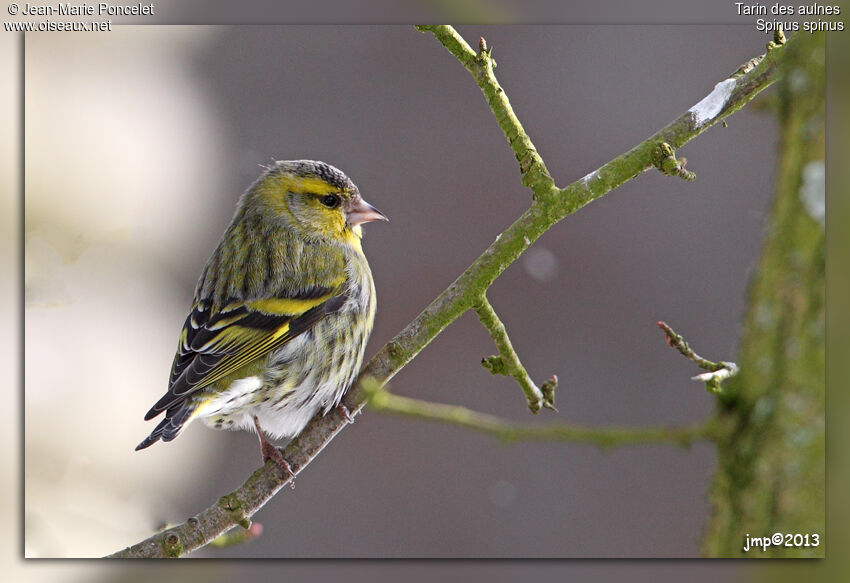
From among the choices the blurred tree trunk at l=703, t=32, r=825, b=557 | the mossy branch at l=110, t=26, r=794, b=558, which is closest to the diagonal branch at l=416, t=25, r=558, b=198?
the mossy branch at l=110, t=26, r=794, b=558

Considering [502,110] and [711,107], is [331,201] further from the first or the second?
[711,107]

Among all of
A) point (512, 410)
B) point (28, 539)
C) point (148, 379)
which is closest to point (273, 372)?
point (148, 379)

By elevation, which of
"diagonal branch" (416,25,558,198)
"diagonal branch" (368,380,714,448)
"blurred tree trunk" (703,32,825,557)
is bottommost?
"diagonal branch" (368,380,714,448)

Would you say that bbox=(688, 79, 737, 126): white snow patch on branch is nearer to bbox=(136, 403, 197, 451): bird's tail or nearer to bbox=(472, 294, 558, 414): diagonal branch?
bbox=(472, 294, 558, 414): diagonal branch

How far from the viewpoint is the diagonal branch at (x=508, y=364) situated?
1.94 meters

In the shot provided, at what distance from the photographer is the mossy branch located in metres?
1.95

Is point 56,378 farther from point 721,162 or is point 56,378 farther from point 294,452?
point 721,162

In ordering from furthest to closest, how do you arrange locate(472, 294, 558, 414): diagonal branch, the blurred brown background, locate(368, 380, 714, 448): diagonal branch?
the blurred brown background < locate(472, 294, 558, 414): diagonal branch < locate(368, 380, 714, 448): diagonal branch

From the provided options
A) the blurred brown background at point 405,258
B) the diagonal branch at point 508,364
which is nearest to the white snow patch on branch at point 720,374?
the diagonal branch at point 508,364

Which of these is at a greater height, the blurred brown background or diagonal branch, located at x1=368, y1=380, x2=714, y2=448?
the blurred brown background

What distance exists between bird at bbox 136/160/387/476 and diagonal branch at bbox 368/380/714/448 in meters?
0.70

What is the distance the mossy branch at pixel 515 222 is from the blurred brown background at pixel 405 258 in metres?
0.27

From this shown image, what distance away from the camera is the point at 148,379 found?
106 inches

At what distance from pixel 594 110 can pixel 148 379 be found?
5.44 ft
